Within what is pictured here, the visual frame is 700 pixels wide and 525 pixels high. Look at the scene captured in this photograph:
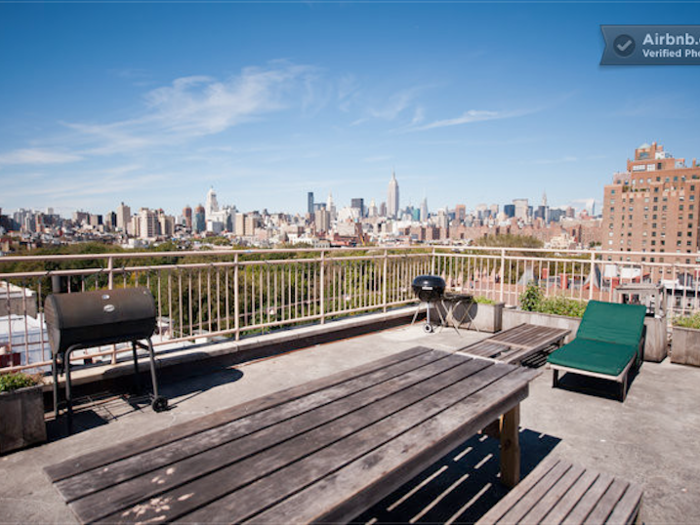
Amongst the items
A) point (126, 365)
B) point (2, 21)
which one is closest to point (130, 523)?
point (126, 365)

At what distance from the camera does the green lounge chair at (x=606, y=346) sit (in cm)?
450

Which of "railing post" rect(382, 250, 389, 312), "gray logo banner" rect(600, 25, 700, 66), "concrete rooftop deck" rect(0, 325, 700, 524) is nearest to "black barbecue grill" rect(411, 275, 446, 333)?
"railing post" rect(382, 250, 389, 312)

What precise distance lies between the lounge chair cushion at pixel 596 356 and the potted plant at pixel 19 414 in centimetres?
505

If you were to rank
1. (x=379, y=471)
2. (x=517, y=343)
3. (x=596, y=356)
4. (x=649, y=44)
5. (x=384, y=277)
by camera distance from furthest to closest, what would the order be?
(x=649, y=44) < (x=384, y=277) < (x=517, y=343) < (x=596, y=356) < (x=379, y=471)

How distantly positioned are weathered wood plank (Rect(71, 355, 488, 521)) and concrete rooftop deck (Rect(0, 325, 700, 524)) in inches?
34.5

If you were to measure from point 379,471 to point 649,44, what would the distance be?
13881 millimetres

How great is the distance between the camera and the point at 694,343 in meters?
5.70

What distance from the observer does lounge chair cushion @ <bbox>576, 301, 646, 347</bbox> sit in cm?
544

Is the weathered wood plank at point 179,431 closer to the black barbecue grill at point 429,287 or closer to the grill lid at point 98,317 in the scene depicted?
the grill lid at point 98,317

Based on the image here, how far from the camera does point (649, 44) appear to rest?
1094 centimetres

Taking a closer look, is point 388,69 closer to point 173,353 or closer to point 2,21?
point 173,353

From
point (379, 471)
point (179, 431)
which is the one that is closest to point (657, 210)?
point (379, 471)

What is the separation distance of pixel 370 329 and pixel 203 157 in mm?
165627

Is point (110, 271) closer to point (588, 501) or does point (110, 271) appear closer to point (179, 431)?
point (179, 431)
